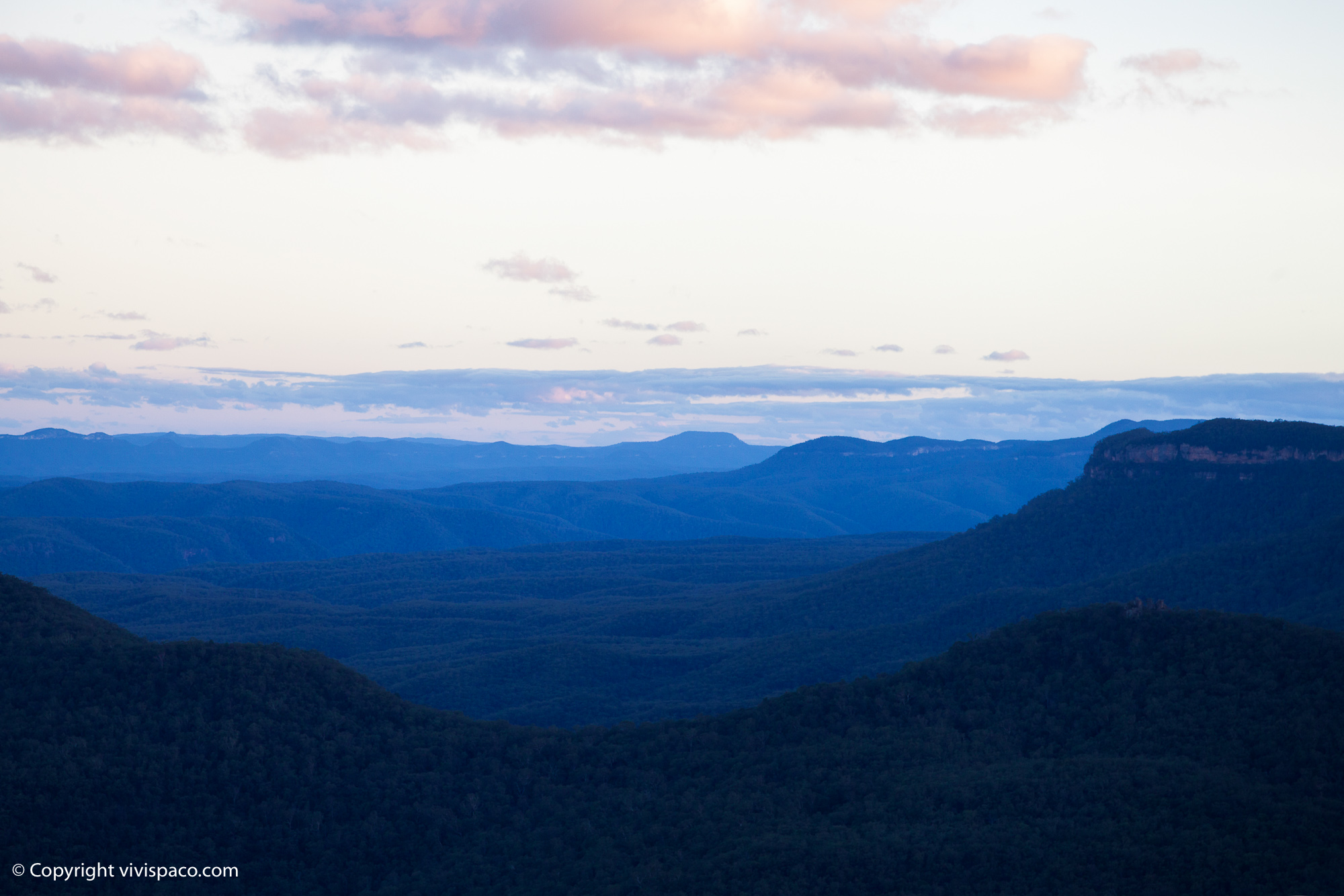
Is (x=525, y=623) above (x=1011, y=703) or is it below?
below

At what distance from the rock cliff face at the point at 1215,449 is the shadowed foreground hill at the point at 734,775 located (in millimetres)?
78085

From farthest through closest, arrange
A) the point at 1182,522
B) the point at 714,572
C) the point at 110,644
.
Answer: the point at 714,572 → the point at 1182,522 → the point at 110,644

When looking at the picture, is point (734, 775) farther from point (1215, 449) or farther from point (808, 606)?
point (1215, 449)

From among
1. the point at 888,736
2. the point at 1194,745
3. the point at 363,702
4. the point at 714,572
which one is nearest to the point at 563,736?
the point at 363,702

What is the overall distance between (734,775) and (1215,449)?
98.8 m

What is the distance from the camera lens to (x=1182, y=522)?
12338 centimetres

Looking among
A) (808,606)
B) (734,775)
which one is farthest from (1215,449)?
(734,775)

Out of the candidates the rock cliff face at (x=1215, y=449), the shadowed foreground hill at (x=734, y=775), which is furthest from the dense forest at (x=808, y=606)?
the shadowed foreground hill at (x=734, y=775)

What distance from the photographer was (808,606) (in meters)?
135

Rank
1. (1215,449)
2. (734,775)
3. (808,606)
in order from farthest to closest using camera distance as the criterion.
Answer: (808,606) → (1215,449) → (734,775)

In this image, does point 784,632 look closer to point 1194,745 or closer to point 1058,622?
point 1058,622

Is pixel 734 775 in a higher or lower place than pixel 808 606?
higher

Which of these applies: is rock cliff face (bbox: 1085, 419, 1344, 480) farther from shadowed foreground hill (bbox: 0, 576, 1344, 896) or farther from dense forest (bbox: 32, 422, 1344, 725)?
shadowed foreground hill (bbox: 0, 576, 1344, 896)

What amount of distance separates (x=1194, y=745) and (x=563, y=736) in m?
31.0
